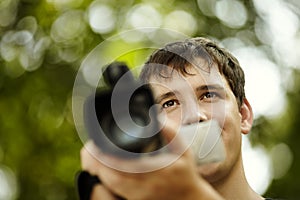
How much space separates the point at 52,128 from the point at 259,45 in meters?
1.79

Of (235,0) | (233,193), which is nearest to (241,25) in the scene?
(235,0)

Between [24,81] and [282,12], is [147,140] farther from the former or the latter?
[282,12]

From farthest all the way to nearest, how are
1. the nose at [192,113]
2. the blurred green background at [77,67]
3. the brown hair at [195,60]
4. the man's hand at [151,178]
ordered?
the blurred green background at [77,67], the brown hair at [195,60], the nose at [192,113], the man's hand at [151,178]

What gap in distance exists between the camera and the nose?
824 millimetres

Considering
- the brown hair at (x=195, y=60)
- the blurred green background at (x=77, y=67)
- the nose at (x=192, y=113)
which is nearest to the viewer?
the nose at (x=192, y=113)

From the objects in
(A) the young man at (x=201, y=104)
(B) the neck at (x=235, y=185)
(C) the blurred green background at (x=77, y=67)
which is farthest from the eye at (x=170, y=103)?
(C) the blurred green background at (x=77, y=67)

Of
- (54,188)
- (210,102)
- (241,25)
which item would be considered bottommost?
(54,188)

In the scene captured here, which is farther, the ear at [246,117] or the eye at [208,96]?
the ear at [246,117]

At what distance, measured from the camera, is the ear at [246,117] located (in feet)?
3.21

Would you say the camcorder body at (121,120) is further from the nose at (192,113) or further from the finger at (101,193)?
the nose at (192,113)

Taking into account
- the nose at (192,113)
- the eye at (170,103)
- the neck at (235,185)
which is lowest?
the neck at (235,185)

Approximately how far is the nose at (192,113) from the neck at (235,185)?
10 centimetres

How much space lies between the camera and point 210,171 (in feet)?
2.79

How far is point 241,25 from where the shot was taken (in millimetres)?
5496
